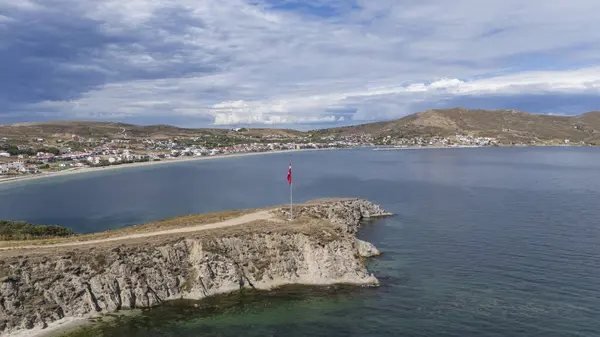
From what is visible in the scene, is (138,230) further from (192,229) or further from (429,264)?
(429,264)

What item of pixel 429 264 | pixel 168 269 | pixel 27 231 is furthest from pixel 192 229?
pixel 27 231

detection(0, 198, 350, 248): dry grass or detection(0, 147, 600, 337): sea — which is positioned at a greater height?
detection(0, 198, 350, 248): dry grass

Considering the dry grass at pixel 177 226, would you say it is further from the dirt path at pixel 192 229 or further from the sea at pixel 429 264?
the sea at pixel 429 264

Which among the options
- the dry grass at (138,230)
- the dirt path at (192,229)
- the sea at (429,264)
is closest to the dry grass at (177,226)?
the dry grass at (138,230)

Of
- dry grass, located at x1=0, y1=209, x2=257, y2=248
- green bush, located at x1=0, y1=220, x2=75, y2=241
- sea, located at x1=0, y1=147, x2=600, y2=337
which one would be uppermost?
dry grass, located at x1=0, y1=209, x2=257, y2=248

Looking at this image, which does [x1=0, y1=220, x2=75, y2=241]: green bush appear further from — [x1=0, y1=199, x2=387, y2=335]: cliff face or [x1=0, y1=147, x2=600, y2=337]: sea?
[x1=0, y1=199, x2=387, y2=335]: cliff face

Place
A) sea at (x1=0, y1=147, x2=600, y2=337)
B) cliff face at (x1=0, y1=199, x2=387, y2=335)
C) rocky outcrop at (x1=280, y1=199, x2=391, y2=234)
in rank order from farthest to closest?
rocky outcrop at (x1=280, y1=199, x2=391, y2=234) < cliff face at (x1=0, y1=199, x2=387, y2=335) < sea at (x1=0, y1=147, x2=600, y2=337)

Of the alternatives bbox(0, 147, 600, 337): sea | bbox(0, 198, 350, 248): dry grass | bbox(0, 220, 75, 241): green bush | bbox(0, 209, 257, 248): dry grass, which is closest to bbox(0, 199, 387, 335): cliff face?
bbox(0, 198, 350, 248): dry grass

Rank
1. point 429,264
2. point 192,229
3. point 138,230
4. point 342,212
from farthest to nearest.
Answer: point 342,212 → point 138,230 → point 429,264 → point 192,229
